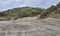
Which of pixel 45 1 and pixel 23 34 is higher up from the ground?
pixel 45 1

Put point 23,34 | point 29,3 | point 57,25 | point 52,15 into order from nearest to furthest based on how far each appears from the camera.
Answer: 1. point 23,34
2. point 57,25
3. point 52,15
4. point 29,3

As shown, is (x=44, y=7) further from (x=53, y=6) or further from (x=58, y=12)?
(x=58, y=12)

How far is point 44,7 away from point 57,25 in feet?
2.92

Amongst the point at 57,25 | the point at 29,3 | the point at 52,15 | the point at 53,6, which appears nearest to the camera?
the point at 57,25

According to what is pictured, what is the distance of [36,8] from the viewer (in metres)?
3.24

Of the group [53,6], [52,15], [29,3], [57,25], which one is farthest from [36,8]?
[57,25]

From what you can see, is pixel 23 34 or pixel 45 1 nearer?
pixel 23 34

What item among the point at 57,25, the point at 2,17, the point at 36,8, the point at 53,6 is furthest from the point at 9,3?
the point at 57,25

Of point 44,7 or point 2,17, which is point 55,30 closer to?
point 44,7

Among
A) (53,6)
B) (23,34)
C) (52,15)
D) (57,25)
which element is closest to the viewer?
(23,34)

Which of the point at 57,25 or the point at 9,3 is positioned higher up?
the point at 9,3

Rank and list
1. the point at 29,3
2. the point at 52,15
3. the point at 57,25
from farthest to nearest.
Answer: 1. the point at 29,3
2. the point at 52,15
3. the point at 57,25

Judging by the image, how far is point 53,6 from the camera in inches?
116

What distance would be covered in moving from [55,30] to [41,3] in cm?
117
